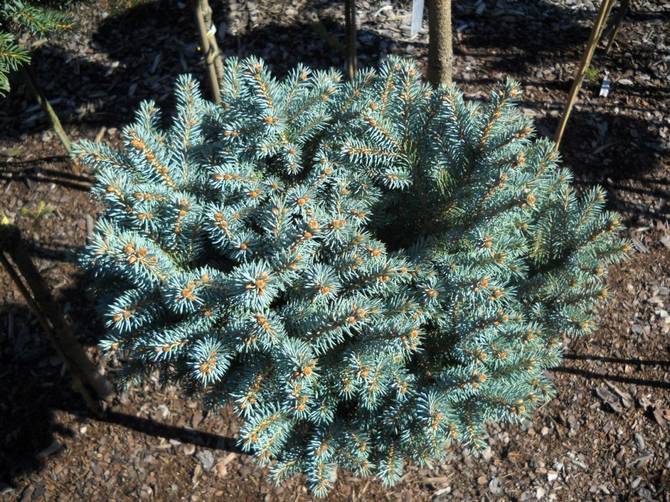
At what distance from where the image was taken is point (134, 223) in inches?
80.7

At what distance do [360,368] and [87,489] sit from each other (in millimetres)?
1854

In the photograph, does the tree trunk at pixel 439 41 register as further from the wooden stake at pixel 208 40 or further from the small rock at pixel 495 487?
the small rock at pixel 495 487

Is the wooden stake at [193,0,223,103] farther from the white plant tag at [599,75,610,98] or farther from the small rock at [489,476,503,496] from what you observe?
the white plant tag at [599,75,610,98]

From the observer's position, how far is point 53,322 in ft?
8.75

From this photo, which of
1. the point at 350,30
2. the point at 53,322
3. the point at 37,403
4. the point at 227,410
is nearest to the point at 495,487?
the point at 227,410

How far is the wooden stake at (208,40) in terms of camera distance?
2975 mm

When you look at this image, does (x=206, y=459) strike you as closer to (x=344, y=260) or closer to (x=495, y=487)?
(x=495, y=487)

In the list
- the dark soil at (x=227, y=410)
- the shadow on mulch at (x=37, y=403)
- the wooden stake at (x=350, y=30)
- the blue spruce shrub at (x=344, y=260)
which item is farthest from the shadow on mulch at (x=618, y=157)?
the shadow on mulch at (x=37, y=403)

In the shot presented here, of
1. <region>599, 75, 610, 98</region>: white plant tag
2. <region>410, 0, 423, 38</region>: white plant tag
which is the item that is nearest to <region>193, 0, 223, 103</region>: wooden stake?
<region>410, 0, 423, 38</region>: white plant tag

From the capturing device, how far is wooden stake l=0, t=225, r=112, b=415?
2279mm

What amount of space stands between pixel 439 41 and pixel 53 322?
253 cm

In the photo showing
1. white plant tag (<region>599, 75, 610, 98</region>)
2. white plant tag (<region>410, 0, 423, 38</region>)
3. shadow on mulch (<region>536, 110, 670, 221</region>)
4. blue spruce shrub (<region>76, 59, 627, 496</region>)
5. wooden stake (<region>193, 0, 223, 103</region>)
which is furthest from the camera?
white plant tag (<region>599, 75, 610, 98</region>)

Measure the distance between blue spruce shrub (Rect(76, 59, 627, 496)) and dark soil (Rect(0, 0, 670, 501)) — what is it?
0.79 meters

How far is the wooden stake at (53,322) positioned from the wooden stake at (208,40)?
114cm
